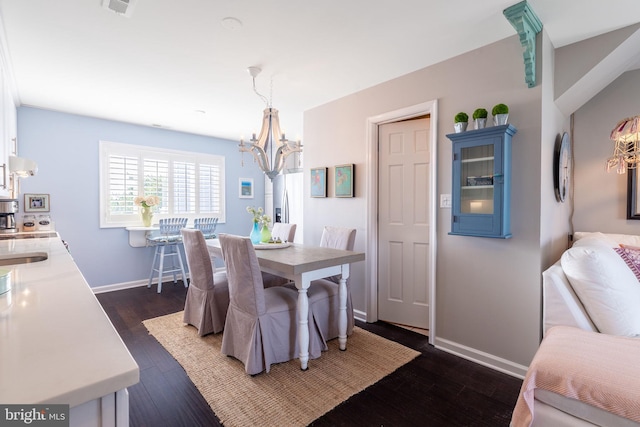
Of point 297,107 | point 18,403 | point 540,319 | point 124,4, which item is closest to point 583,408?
point 540,319

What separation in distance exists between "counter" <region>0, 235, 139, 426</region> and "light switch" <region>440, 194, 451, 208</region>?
2.35 m

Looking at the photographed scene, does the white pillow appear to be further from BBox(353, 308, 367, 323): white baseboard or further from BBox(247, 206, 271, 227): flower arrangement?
BBox(247, 206, 271, 227): flower arrangement

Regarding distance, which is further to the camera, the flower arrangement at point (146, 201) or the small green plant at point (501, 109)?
the flower arrangement at point (146, 201)

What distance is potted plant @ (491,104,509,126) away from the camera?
2.07 metres

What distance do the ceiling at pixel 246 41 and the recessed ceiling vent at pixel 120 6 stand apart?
0.13 ft

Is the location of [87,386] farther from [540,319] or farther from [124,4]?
[540,319]

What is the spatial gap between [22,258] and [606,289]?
335 cm

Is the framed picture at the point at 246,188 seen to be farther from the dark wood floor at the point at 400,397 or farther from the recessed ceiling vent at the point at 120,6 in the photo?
the recessed ceiling vent at the point at 120,6

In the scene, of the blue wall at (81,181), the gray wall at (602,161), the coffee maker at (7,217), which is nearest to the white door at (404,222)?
the gray wall at (602,161)

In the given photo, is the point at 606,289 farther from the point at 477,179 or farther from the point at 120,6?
the point at 120,6

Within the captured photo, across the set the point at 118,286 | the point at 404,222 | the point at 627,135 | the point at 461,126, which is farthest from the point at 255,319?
the point at 118,286

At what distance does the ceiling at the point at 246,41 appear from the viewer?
1.85 m

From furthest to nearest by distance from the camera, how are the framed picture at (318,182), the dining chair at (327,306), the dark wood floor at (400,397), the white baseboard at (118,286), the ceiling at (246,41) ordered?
the white baseboard at (118,286) → the framed picture at (318,182) → the dining chair at (327,306) → the ceiling at (246,41) → the dark wood floor at (400,397)

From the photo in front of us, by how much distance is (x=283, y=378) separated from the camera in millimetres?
2084
